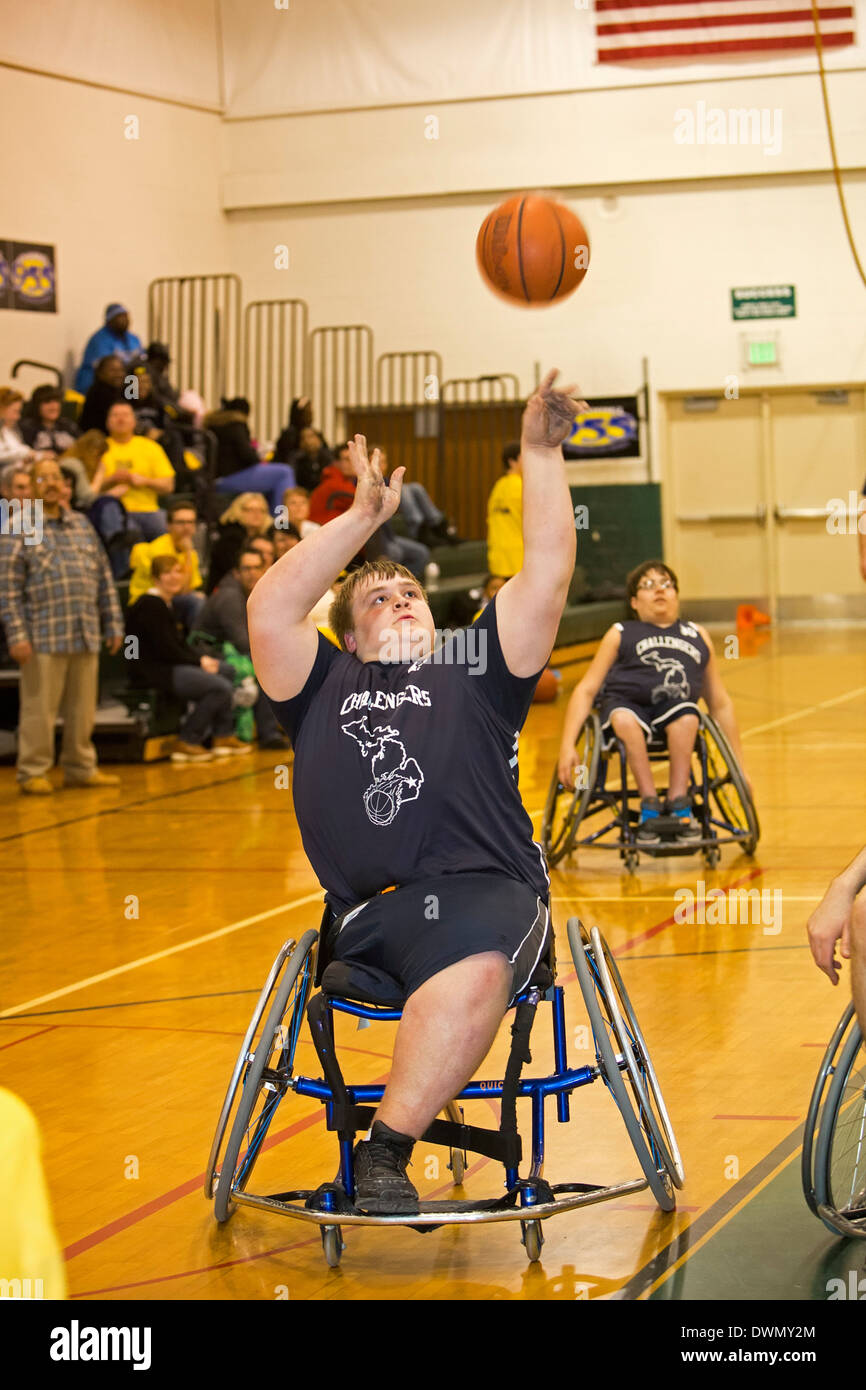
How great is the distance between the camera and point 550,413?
304 centimetres

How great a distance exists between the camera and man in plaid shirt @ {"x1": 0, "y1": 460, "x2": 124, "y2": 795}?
872 centimetres

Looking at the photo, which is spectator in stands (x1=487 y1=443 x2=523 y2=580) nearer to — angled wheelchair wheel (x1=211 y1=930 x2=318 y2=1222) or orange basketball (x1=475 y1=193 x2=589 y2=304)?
orange basketball (x1=475 y1=193 x2=589 y2=304)

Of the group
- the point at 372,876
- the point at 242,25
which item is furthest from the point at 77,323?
the point at 372,876

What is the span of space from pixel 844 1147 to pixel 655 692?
358cm

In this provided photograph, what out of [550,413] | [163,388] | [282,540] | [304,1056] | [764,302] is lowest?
[304,1056]

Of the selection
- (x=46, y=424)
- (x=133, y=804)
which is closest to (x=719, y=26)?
(x=46, y=424)

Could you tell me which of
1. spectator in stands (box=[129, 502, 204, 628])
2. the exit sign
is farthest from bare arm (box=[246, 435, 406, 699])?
the exit sign

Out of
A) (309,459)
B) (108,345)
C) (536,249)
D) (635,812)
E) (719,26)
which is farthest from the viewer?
(719,26)

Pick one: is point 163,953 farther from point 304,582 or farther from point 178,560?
point 178,560

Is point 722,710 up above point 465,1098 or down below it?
above

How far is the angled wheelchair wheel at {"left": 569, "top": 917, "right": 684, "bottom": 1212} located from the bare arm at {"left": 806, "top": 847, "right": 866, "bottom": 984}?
43 cm

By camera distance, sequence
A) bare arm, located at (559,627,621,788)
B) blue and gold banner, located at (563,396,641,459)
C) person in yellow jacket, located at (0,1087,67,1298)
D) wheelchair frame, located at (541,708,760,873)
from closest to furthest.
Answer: person in yellow jacket, located at (0,1087,67,1298) → bare arm, located at (559,627,621,788) → wheelchair frame, located at (541,708,760,873) → blue and gold banner, located at (563,396,641,459)
